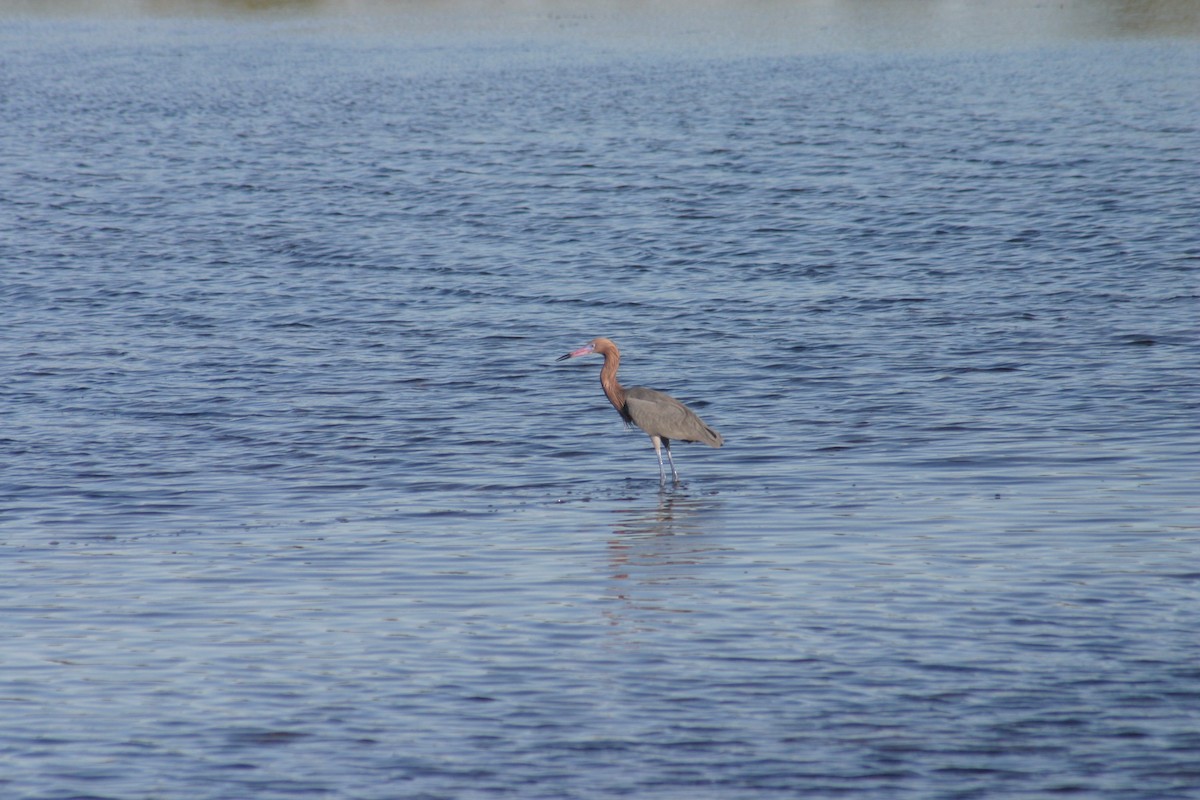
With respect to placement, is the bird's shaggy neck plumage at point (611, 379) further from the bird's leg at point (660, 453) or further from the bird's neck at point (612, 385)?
the bird's leg at point (660, 453)

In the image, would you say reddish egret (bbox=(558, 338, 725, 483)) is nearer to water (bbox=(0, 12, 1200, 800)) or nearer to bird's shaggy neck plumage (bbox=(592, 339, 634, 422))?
bird's shaggy neck plumage (bbox=(592, 339, 634, 422))

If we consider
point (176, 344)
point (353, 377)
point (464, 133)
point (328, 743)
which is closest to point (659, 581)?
point (328, 743)

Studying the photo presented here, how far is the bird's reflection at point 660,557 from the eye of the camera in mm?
11609

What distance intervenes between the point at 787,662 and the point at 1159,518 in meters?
4.37

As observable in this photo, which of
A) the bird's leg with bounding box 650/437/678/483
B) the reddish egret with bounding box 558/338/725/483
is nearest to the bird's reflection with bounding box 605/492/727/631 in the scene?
the bird's leg with bounding box 650/437/678/483

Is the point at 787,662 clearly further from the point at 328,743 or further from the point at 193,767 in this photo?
the point at 193,767

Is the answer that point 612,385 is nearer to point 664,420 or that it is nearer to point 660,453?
point 660,453

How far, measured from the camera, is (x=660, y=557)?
42.7 feet

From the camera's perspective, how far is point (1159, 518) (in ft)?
43.1

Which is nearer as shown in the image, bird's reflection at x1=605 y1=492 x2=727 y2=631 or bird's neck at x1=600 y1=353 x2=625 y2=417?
bird's reflection at x1=605 y1=492 x2=727 y2=631

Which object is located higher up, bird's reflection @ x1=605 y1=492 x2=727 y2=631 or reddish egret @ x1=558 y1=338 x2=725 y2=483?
reddish egret @ x1=558 y1=338 x2=725 y2=483

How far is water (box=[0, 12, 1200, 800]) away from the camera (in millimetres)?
9352

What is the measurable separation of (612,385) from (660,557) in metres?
4.33

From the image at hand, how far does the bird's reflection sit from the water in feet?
0.17
